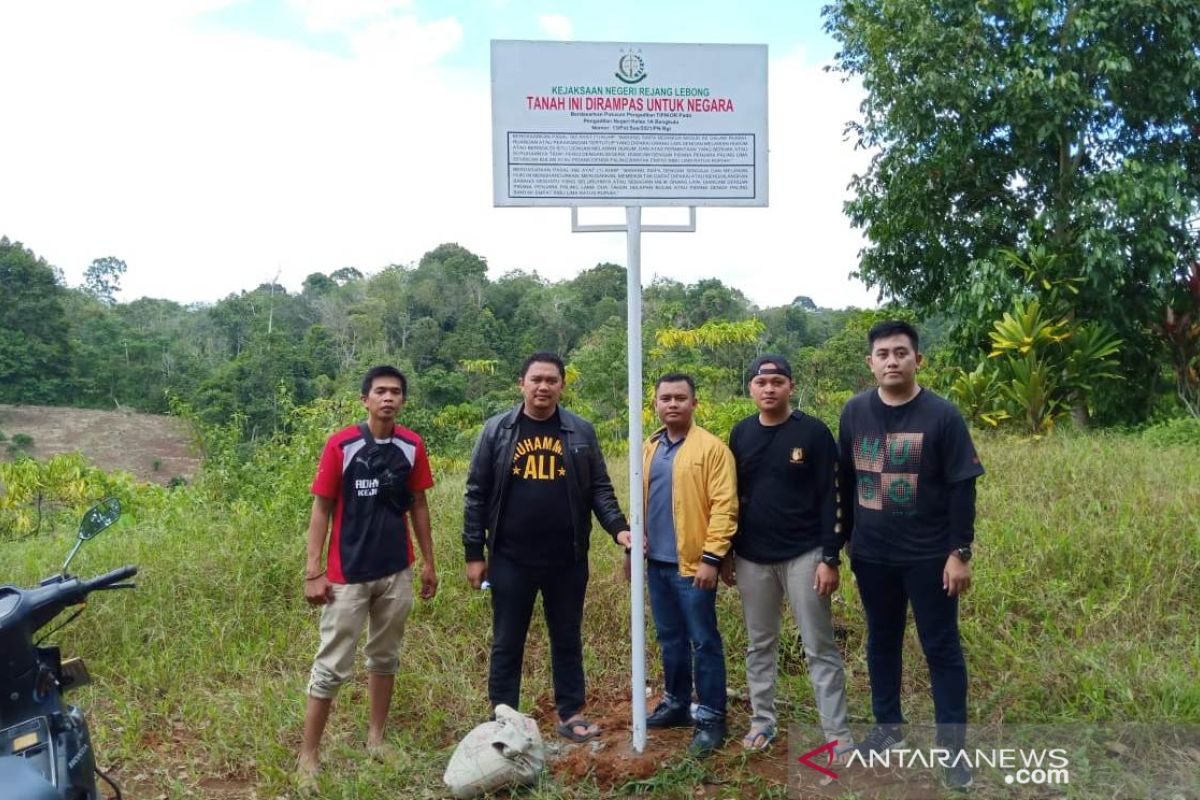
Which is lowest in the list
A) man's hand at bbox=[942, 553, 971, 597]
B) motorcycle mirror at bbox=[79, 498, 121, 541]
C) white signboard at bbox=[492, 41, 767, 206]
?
man's hand at bbox=[942, 553, 971, 597]

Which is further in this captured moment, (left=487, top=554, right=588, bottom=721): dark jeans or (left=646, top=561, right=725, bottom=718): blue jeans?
(left=487, top=554, right=588, bottom=721): dark jeans

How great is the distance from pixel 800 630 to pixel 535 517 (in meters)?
1.10

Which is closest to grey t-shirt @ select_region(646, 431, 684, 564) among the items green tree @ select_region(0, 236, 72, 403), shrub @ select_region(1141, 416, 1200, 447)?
shrub @ select_region(1141, 416, 1200, 447)

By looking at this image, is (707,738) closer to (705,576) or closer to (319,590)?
(705,576)

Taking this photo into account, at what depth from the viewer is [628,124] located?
3.45 metres

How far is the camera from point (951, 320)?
33.9 ft

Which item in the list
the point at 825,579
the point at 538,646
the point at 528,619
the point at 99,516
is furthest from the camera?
the point at 538,646

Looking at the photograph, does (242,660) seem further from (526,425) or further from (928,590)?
(928,590)

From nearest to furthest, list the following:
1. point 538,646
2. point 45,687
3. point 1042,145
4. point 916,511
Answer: point 45,687 → point 916,511 → point 538,646 → point 1042,145

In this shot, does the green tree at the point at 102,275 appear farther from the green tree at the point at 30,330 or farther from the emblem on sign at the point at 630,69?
the emblem on sign at the point at 630,69

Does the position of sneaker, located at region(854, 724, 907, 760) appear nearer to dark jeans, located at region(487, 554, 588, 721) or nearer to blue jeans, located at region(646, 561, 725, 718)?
blue jeans, located at region(646, 561, 725, 718)

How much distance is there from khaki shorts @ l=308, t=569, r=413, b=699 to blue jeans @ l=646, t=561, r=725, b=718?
→ 1024 mm

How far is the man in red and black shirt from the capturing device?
344 cm

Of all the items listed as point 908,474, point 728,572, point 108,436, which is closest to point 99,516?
point 728,572
